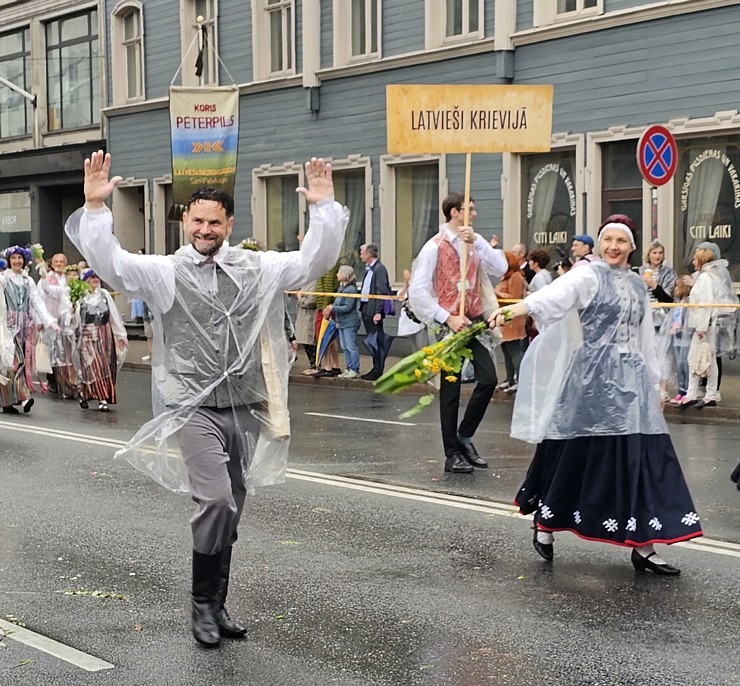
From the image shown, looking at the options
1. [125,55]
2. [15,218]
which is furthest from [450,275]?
[15,218]

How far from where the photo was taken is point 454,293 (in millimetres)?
10391

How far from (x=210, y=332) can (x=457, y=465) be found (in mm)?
4880

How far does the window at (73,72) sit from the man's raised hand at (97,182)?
27300 mm

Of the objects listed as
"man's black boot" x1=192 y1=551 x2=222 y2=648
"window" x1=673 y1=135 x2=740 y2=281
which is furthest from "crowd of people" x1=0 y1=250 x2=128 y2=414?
"man's black boot" x1=192 y1=551 x2=222 y2=648

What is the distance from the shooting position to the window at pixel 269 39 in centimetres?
2647

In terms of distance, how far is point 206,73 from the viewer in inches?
1118

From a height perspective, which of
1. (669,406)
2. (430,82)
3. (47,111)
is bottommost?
(669,406)

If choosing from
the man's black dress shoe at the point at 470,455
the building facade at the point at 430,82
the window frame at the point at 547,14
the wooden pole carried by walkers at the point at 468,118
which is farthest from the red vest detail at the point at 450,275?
the window frame at the point at 547,14

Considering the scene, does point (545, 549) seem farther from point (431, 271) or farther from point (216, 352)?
point (431, 271)

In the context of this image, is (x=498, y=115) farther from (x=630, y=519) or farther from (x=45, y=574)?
(x=45, y=574)

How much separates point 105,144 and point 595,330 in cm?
2564

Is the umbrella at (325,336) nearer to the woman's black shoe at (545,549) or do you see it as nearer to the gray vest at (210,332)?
the woman's black shoe at (545,549)

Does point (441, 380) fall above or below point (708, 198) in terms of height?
below

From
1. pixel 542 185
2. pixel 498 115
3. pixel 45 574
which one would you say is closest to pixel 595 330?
pixel 45 574
